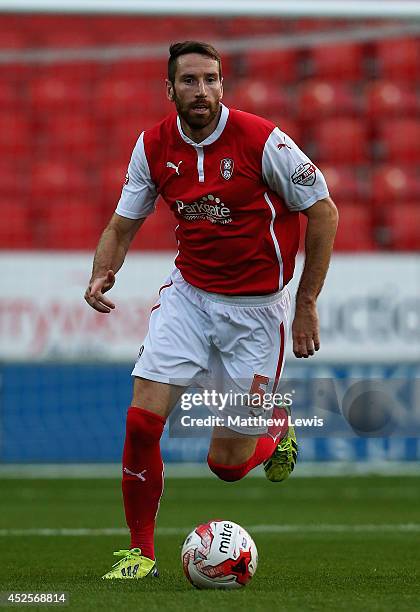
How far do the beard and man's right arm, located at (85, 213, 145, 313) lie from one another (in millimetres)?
596

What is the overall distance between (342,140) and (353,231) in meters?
0.98

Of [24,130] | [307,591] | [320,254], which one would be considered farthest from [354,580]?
[24,130]

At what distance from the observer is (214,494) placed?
10453 millimetres

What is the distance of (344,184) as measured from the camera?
1320 centimetres

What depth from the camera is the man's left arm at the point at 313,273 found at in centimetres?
570

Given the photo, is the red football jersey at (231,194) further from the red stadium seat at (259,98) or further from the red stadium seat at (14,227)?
the red stadium seat at (259,98)

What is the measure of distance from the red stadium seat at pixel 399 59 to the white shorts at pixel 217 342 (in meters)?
7.67

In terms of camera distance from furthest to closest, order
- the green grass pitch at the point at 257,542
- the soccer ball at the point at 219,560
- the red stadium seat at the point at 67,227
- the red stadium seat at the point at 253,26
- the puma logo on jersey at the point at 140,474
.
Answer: the red stadium seat at the point at 253,26 < the red stadium seat at the point at 67,227 < the puma logo on jersey at the point at 140,474 < the soccer ball at the point at 219,560 < the green grass pitch at the point at 257,542

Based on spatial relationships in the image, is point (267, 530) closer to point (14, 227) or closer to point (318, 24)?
point (14, 227)

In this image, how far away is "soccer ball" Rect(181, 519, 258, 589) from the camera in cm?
525

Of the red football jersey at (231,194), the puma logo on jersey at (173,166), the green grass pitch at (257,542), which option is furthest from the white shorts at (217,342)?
the green grass pitch at (257,542)

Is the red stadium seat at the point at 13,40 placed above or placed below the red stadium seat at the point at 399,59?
above

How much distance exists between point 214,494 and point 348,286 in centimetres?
266

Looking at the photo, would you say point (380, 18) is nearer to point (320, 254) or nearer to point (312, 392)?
point (312, 392)
